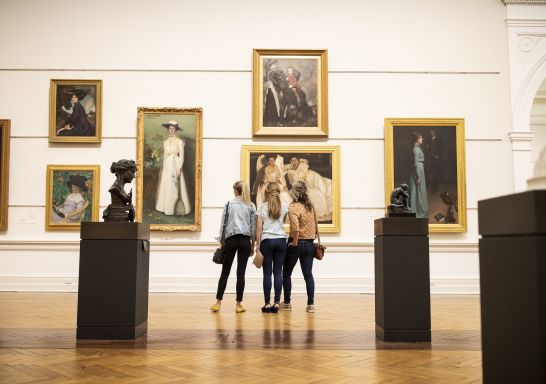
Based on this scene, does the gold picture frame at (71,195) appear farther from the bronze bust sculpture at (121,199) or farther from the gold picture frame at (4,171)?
the bronze bust sculpture at (121,199)

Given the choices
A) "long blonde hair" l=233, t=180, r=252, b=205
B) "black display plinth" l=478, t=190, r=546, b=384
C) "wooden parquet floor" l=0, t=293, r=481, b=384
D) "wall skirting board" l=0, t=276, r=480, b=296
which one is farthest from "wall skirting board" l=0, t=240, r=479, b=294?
"black display plinth" l=478, t=190, r=546, b=384

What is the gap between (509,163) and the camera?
11.5 metres

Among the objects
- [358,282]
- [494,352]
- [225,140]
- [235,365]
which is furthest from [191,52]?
[494,352]

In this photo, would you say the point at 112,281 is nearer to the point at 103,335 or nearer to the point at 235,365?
the point at 103,335

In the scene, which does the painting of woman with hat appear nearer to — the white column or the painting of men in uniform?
the painting of men in uniform

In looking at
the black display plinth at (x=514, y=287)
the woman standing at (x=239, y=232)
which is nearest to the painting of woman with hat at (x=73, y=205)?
the woman standing at (x=239, y=232)

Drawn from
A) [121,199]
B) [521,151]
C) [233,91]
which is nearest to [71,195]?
[233,91]

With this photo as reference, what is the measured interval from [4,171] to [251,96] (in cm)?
556

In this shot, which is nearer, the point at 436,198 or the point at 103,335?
the point at 103,335

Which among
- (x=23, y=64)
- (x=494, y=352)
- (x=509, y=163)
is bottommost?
(x=494, y=352)

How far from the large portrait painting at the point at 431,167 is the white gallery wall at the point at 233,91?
26 cm

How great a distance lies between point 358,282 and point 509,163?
4251 millimetres

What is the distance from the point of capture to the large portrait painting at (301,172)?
11.2m

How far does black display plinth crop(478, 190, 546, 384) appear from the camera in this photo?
2129mm
